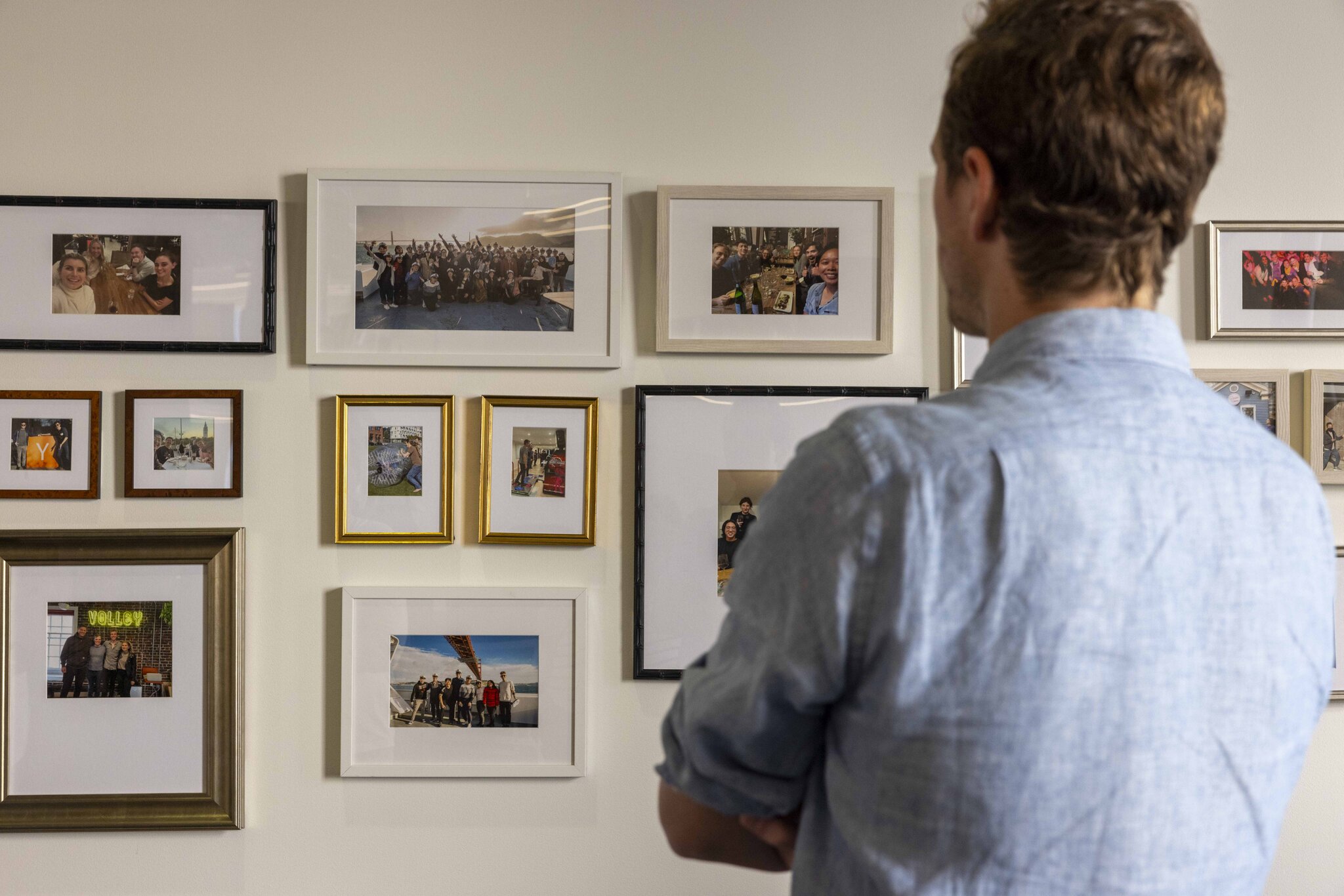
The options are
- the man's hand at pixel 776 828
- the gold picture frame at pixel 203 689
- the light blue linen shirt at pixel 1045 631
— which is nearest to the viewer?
the light blue linen shirt at pixel 1045 631

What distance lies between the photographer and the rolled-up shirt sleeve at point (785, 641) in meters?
0.47

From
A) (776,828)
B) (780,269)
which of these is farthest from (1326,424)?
(776,828)

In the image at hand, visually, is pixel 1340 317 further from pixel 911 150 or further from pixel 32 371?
pixel 32 371

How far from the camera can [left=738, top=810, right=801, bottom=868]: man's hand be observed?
0.58 m

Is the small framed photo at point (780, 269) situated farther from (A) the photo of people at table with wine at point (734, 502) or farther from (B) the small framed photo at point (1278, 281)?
(B) the small framed photo at point (1278, 281)

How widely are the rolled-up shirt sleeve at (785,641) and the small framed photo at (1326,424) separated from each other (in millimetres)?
1420

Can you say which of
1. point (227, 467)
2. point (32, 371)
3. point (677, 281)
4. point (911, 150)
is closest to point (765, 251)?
point (677, 281)

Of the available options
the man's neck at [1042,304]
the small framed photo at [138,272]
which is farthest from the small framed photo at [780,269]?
the man's neck at [1042,304]

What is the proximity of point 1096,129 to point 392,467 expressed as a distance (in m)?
1.25

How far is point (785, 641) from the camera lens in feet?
1.57

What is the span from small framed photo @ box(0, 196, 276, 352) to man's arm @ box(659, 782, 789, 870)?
3.94 ft

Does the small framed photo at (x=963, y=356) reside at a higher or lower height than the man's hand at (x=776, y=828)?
higher

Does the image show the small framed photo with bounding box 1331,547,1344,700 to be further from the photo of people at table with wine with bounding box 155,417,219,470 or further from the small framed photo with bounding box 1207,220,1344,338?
the photo of people at table with wine with bounding box 155,417,219,470

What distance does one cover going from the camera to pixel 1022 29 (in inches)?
19.3
